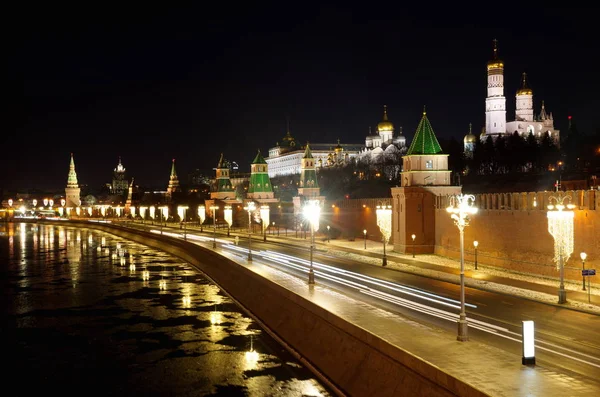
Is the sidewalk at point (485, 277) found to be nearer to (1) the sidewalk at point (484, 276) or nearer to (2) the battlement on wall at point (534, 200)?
(1) the sidewalk at point (484, 276)

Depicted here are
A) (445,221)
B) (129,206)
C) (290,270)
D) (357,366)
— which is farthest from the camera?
(129,206)

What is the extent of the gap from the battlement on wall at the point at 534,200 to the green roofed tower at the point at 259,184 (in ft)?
172

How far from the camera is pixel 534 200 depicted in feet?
107

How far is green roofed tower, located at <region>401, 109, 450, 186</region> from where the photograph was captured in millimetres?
44906

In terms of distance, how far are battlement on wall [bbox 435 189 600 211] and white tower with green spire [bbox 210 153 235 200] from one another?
2419 inches

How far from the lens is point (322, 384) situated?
1698cm

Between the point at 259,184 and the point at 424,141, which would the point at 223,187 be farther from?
the point at 424,141

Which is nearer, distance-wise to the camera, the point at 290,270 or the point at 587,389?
the point at 587,389

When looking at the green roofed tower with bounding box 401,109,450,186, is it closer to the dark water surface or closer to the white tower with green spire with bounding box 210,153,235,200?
the dark water surface

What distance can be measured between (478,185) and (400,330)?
6694 cm

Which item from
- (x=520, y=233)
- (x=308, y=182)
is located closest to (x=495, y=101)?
(x=308, y=182)

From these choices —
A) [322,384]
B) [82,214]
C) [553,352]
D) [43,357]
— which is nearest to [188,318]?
[43,357]

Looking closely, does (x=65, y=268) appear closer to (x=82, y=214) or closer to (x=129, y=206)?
(x=129, y=206)

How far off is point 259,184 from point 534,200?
63209 mm
